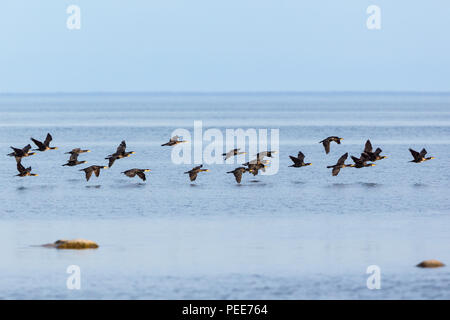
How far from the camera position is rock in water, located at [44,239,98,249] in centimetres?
3262

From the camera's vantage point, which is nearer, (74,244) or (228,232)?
(74,244)

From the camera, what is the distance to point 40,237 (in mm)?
35562

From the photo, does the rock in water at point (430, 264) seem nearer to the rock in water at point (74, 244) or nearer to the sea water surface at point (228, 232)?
the sea water surface at point (228, 232)

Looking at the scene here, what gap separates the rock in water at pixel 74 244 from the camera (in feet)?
107

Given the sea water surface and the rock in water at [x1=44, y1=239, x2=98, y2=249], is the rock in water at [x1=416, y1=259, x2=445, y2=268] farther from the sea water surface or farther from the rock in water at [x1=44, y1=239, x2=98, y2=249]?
the rock in water at [x1=44, y1=239, x2=98, y2=249]

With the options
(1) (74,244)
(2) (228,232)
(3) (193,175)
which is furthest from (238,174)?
(1) (74,244)

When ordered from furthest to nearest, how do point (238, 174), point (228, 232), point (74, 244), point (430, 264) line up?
point (238, 174) < point (228, 232) < point (74, 244) < point (430, 264)

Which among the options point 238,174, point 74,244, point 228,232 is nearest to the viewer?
point 74,244

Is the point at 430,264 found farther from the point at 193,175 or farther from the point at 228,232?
the point at 193,175

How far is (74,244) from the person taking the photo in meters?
32.6

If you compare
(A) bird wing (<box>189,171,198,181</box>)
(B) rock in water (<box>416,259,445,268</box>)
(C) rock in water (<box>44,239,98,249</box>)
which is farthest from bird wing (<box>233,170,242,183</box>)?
(B) rock in water (<box>416,259,445,268</box>)

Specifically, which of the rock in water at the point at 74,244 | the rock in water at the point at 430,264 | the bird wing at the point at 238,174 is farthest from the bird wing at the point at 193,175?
the rock in water at the point at 430,264

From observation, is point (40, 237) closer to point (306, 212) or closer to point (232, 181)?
point (306, 212)
